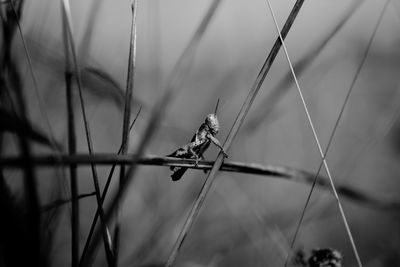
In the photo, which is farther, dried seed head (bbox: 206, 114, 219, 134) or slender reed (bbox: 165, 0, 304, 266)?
dried seed head (bbox: 206, 114, 219, 134)

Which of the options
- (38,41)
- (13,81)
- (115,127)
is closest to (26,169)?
(13,81)

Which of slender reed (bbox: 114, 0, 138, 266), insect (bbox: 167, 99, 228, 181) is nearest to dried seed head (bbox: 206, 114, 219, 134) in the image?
insect (bbox: 167, 99, 228, 181)

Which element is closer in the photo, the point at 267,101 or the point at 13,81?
the point at 13,81

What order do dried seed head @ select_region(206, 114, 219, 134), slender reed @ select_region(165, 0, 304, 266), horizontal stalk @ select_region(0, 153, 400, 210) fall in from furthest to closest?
dried seed head @ select_region(206, 114, 219, 134) → slender reed @ select_region(165, 0, 304, 266) → horizontal stalk @ select_region(0, 153, 400, 210)

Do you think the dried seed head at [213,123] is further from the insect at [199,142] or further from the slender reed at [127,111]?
the slender reed at [127,111]

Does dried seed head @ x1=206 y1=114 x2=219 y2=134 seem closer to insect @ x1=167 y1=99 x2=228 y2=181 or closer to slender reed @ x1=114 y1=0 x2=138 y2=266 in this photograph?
insect @ x1=167 y1=99 x2=228 y2=181

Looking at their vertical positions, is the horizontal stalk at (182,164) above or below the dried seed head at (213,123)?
below

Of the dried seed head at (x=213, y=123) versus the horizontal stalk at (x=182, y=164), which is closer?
the horizontal stalk at (x=182, y=164)

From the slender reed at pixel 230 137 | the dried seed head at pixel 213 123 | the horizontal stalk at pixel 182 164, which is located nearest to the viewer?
the horizontal stalk at pixel 182 164

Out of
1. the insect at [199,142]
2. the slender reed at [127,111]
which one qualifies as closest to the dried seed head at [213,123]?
the insect at [199,142]

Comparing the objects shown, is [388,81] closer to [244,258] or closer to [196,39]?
[244,258]

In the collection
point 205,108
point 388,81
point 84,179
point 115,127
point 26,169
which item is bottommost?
point 26,169
